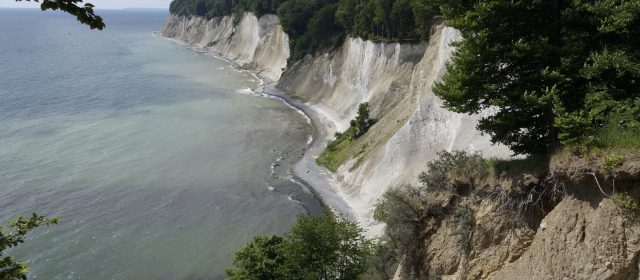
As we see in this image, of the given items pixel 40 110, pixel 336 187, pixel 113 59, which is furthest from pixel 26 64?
pixel 336 187

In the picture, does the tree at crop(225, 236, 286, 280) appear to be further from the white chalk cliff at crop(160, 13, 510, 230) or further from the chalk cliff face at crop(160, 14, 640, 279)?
the white chalk cliff at crop(160, 13, 510, 230)

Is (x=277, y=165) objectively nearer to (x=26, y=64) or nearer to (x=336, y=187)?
(x=336, y=187)

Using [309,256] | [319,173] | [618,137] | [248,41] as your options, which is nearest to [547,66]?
[618,137]

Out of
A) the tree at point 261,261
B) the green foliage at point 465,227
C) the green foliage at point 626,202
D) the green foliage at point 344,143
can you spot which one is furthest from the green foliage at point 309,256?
the green foliage at point 344,143

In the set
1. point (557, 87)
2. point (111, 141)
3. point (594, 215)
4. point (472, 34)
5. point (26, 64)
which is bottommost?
point (26, 64)

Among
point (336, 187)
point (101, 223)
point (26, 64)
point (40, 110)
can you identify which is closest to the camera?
point (101, 223)

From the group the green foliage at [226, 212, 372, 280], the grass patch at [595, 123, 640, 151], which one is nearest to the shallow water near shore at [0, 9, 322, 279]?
the green foliage at [226, 212, 372, 280]

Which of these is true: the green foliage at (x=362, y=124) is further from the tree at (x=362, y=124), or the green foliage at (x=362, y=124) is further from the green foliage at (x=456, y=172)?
the green foliage at (x=456, y=172)
